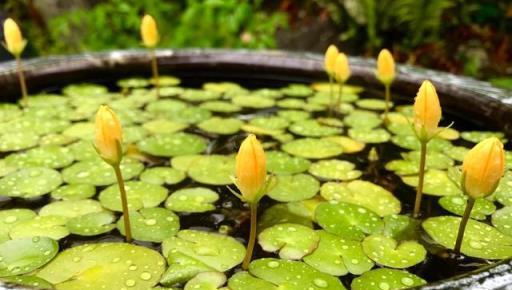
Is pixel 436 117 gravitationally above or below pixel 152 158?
above

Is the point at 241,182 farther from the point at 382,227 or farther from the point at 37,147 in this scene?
the point at 37,147

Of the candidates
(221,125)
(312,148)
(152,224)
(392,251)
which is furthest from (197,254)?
(221,125)

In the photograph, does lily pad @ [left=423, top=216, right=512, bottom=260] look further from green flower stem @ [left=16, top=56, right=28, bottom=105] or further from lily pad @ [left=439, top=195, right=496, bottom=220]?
green flower stem @ [left=16, top=56, right=28, bottom=105]

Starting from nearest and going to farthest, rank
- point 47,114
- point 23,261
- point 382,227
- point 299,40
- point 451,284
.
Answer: point 451,284 < point 23,261 < point 382,227 < point 47,114 < point 299,40

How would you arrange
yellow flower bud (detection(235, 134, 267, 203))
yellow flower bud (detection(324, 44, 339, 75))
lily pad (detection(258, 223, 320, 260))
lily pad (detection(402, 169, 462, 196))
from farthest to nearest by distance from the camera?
yellow flower bud (detection(324, 44, 339, 75)) < lily pad (detection(402, 169, 462, 196)) < lily pad (detection(258, 223, 320, 260)) < yellow flower bud (detection(235, 134, 267, 203))

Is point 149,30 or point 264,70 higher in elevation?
point 149,30

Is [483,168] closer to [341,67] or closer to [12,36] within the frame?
[341,67]

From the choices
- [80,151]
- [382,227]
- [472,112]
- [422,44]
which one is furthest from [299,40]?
[382,227]

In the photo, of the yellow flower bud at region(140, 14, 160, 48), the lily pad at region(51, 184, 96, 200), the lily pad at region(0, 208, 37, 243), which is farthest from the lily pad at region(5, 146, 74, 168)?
the yellow flower bud at region(140, 14, 160, 48)
